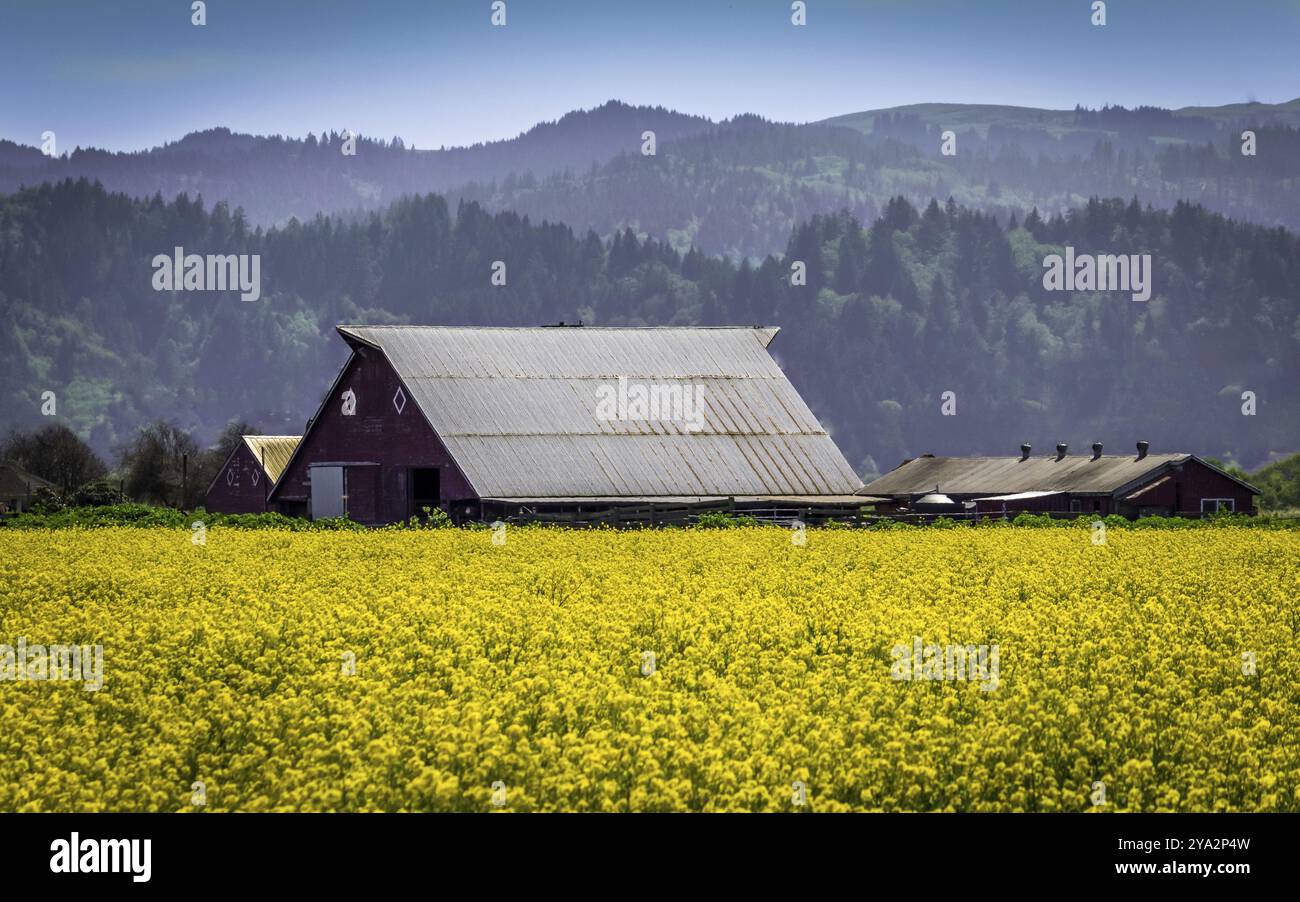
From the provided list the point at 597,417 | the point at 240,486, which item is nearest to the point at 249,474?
the point at 240,486

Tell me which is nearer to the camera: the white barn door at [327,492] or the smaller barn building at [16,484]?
the white barn door at [327,492]

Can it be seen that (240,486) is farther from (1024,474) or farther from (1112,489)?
(1112,489)

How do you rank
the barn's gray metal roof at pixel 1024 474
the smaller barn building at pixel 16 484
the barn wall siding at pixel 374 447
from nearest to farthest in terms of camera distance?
the barn wall siding at pixel 374 447, the barn's gray metal roof at pixel 1024 474, the smaller barn building at pixel 16 484

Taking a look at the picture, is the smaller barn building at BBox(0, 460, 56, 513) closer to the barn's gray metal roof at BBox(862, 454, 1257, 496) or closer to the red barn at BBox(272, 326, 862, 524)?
the barn's gray metal roof at BBox(862, 454, 1257, 496)

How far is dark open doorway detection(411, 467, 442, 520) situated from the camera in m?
56.6

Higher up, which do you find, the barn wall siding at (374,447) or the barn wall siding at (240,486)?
the barn wall siding at (374,447)

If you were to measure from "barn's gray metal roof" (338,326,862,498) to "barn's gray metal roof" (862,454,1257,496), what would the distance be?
36.7m

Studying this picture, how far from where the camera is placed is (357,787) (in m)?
12.0

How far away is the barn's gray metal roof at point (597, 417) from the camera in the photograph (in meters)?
55.2

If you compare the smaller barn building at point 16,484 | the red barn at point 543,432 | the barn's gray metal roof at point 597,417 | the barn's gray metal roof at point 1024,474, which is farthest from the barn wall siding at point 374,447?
the smaller barn building at point 16,484

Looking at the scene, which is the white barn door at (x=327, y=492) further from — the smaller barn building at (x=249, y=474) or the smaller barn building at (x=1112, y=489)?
the smaller barn building at (x=249, y=474)

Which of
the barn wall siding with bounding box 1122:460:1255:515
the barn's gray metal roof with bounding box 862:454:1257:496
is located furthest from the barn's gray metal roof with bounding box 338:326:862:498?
the barn's gray metal roof with bounding box 862:454:1257:496

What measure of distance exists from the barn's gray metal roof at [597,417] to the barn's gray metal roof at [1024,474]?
36.7 m
